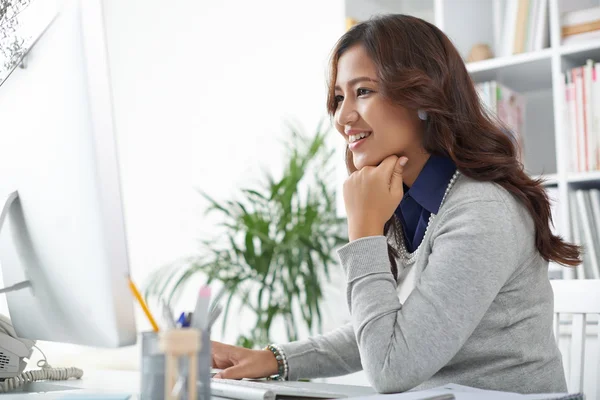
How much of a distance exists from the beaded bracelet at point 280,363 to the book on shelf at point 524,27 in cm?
142

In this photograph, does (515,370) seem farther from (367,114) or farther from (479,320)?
(367,114)

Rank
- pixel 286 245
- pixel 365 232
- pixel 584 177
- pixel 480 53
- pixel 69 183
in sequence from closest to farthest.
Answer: pixel 69 183 → pixel 365 232 → pixel 584 177 → pixel 480 53 → pixel 286 245

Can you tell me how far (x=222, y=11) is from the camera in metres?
3.56

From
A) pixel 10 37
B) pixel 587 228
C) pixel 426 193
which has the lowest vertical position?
pixel 587 228

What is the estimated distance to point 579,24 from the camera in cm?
207

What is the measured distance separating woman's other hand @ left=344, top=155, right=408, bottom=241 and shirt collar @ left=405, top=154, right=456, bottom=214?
0.04 m

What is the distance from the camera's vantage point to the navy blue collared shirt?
1128mm

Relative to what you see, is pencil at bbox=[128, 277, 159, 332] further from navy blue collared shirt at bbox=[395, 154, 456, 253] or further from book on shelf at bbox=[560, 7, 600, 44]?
book on shelf at bbox=[560, 7, 600, 44]

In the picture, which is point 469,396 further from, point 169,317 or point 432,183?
point 432,183

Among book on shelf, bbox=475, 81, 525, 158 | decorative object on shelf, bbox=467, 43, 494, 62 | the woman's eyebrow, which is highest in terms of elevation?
decorative object on shelf, bbox=467, 43, 494, 62

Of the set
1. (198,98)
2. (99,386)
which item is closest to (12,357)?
(99,386)

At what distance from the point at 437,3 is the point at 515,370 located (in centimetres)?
159

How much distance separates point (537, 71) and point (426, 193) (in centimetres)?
129

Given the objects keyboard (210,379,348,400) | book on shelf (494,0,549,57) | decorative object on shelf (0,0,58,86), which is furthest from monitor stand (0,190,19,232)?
book on shelf (494,0,549,57)
